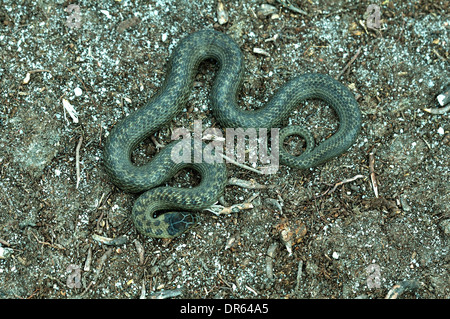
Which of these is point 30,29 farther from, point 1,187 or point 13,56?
point 1,187

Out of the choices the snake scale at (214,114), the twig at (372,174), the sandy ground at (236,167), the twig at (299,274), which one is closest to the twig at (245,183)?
the sandy ground at (236,167)

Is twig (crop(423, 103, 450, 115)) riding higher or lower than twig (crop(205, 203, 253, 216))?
higher

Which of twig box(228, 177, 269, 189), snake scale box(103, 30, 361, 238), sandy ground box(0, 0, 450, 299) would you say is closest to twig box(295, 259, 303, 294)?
sandy ground box(0, 0, 450, 299)

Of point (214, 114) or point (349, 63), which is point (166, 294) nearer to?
point (214, 114)

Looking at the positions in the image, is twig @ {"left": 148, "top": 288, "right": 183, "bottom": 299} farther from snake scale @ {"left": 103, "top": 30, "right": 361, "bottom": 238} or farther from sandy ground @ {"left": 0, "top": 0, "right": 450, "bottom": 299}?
snake scale @ {"left": 103, "top": 30, "right": 361, "bottom": 238}

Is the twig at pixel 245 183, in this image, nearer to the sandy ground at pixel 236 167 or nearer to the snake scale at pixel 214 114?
the sandy ground at pixel 236 167

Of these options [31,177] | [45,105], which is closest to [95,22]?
[45,105]

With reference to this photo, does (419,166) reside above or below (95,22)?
below
